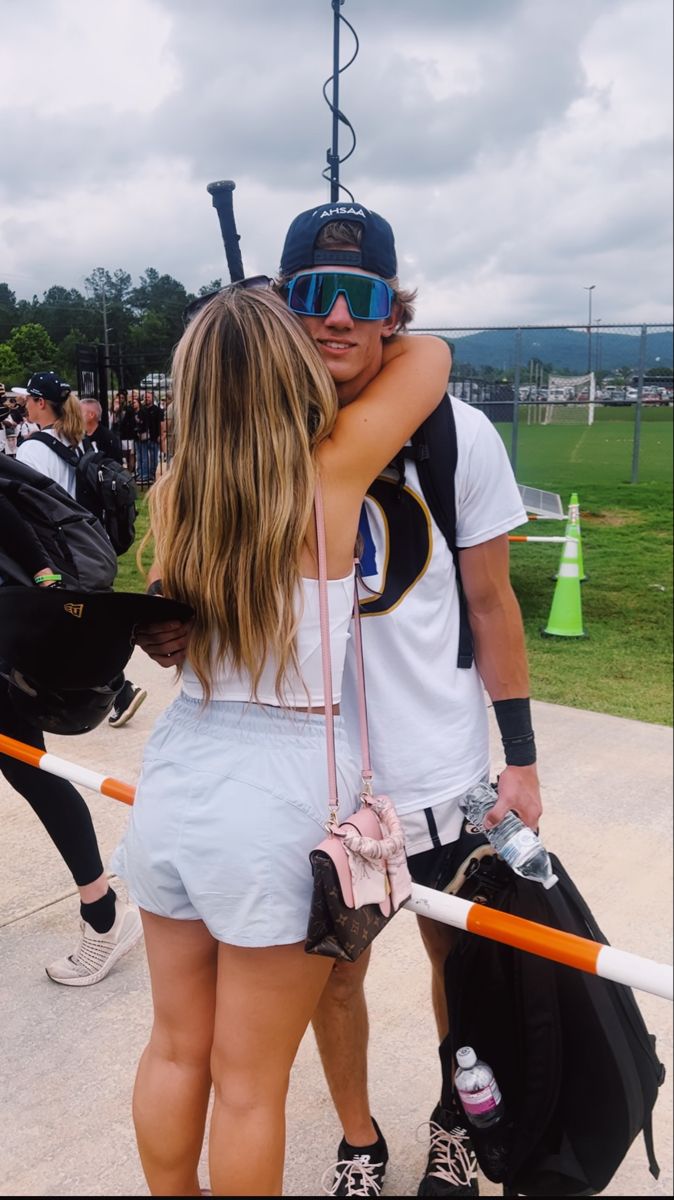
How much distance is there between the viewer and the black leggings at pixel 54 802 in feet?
9.14

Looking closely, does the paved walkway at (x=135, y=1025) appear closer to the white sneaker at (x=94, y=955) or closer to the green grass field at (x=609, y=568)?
the white sneaker at (x=94, y=955)

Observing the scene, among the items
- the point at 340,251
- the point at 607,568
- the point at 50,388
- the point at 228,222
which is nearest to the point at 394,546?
the point at 340,251

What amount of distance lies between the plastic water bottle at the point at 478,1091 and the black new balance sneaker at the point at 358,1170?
519 millimetres

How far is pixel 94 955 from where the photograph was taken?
2.93 metres

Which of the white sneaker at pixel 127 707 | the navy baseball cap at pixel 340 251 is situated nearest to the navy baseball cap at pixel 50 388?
the white sneaker at pixel 127 707

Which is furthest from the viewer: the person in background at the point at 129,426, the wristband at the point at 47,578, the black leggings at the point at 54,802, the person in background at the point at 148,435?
the person in background at the point at 129,426

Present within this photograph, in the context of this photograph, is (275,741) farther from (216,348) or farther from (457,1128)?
(457,1128)

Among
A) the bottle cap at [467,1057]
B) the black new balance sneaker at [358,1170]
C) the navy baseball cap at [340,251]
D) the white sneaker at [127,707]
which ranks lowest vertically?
the black new balance sneaker at [358,1170]

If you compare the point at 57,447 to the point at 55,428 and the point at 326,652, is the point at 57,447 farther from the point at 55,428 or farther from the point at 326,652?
the point at 326,652

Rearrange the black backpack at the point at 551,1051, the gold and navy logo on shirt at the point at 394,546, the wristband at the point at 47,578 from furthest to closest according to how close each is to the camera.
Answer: the wristband at the point at 47,578 → the gold and navy logo on shirt at the point at 394,546 → the black backpack at the point at 551,1051

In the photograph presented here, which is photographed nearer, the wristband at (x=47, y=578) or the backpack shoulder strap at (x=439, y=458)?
the backpack shoulder strap at (x=439, y=458)

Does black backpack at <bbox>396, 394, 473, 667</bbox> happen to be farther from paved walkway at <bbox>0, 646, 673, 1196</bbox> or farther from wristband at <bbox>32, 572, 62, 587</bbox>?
paved walkway at <bbox>0, 646, 673, 1196</bbox>

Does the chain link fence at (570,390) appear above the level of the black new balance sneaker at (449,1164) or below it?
above

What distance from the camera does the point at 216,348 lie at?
1.50 metres
